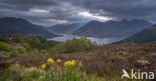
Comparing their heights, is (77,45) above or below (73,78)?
below

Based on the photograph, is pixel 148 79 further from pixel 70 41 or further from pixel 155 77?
pixel 70 41

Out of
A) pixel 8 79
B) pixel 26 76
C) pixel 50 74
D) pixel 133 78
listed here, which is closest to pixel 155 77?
pixel 133 78

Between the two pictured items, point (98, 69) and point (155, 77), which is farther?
point (98, 69)

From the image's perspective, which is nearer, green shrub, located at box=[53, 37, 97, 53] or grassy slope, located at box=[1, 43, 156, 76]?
grassy slope, located at box=[1, 43, 156, 76]

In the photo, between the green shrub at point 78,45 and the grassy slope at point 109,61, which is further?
the green shrub at point 78,45

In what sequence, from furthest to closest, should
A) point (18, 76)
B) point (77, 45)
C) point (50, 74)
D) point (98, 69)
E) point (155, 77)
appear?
point (77, 45) < point (98, 69) < point (155, 77) < point (18, 76) < point (50, 74)

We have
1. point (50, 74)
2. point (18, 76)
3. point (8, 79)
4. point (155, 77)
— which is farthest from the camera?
point (155, 77)

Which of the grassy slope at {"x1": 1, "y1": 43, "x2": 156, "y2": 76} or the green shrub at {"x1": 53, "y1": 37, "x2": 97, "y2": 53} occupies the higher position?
the grassy slope at {"x1": 1, "y1": 43, "x2": 156, "y2": 76}

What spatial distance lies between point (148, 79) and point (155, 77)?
20.4 inches

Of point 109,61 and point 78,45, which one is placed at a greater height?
point 109,61

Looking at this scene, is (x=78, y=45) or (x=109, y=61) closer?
(x=109, y=61)

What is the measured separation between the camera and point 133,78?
520 cm

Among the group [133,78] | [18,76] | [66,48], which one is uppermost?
[18,76]

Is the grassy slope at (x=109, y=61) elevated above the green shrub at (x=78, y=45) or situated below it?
above
